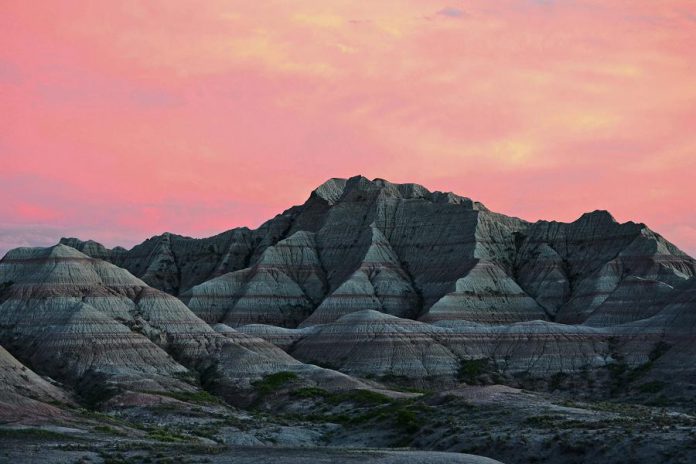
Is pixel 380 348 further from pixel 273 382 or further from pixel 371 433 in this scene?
pixel 371 433

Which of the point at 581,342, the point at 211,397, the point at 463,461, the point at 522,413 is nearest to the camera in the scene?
the point at 463,461

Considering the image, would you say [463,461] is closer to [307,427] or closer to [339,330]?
[307,427]

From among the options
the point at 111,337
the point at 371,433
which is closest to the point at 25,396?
the point at 371,433

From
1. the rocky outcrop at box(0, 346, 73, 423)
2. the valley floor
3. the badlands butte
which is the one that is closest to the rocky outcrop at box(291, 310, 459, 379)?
the badlands butte

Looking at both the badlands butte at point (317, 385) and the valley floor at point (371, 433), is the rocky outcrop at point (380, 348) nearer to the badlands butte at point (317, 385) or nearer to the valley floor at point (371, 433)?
the badlands butte at point (317, 385)

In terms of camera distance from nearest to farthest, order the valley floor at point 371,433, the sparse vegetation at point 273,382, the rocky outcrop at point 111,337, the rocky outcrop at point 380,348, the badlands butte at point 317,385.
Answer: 1. the valley floor at point 371,433
2. the badlands butte at point 317,385
3. the rocky outcrop at point 111,337
4. the sparse vegetation at point 273,382
5. the rocky outcrop at point 380,348

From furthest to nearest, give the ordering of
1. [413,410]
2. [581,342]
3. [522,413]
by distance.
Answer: [581,342] < [413,410] < [522,413]

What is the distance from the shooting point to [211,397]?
156 metres

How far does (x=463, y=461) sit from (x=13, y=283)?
10245cm

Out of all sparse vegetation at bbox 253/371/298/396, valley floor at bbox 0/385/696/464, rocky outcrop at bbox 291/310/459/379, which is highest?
rocky outcrop at bbox 291/310/459/379

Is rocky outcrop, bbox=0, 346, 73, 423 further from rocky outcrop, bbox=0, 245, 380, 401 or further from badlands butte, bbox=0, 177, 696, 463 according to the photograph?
rocky outcrop, bbox=0, 245, 380, 401

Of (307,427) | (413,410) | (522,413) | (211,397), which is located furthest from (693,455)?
(211,397)

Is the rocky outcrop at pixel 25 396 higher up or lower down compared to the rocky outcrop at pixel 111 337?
lower down

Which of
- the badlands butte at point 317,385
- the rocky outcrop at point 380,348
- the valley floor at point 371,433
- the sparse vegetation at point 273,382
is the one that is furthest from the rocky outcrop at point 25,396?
the rocky outcrop at point 380,348
